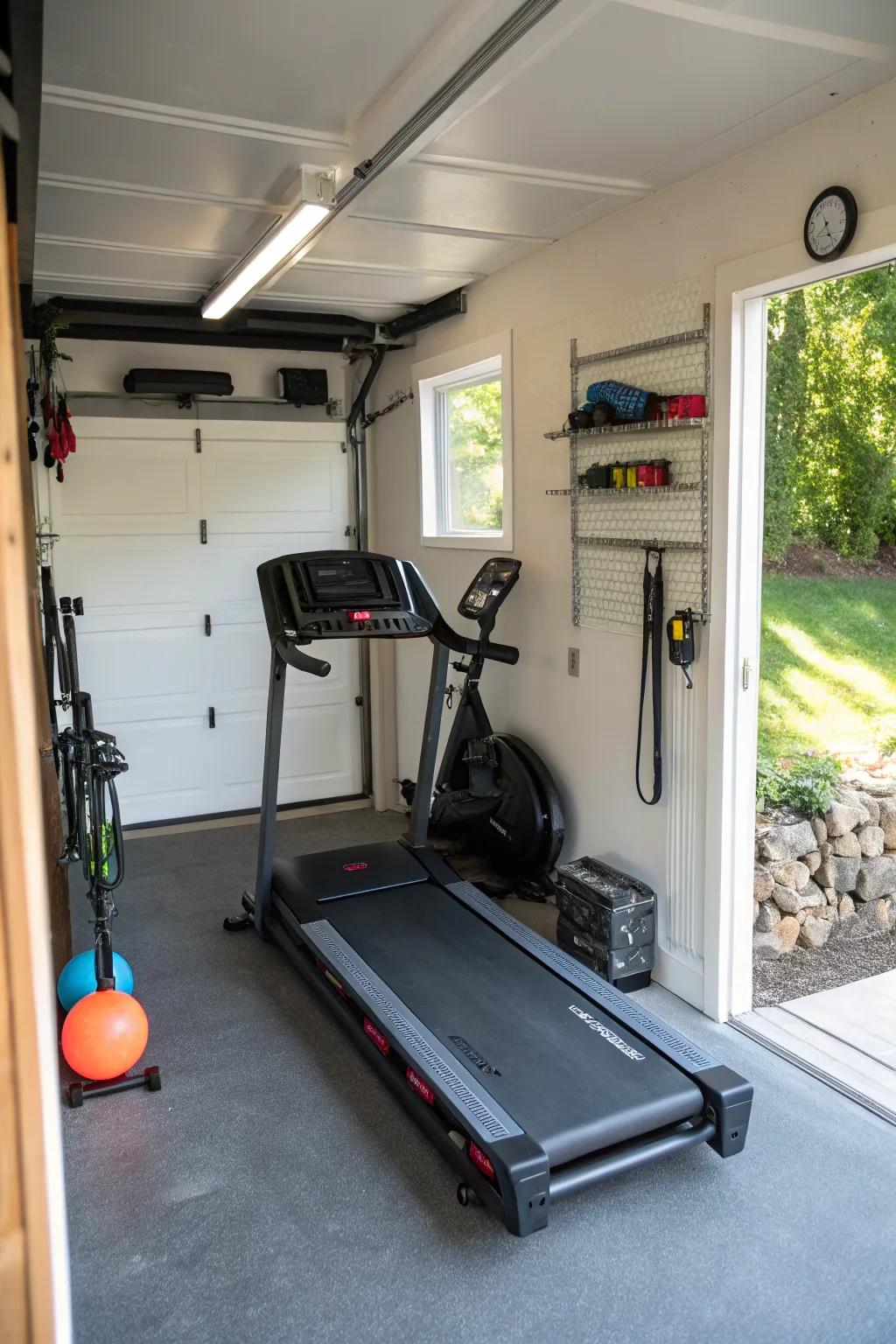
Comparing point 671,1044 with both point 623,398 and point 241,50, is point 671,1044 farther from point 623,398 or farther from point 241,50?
point 241,50

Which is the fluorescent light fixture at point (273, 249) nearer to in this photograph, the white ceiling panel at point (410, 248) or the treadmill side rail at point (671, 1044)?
the white ceiling panel at point (410, 248)

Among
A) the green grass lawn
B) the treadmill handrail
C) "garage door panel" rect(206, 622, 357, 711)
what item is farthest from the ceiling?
the green grass lawn

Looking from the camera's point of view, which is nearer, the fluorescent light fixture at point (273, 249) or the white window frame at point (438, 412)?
the fluorescent light fixture at point (273, 249)

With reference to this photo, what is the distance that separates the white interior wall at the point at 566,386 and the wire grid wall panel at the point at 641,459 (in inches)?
2.7

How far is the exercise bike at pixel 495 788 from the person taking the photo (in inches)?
173

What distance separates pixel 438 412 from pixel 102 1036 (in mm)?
3694

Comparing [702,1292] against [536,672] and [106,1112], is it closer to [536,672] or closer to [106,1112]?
[106,1112]

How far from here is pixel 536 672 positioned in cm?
462

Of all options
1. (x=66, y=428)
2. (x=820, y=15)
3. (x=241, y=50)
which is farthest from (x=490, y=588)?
(x=820, y=15)

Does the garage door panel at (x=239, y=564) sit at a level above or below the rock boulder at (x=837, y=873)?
above

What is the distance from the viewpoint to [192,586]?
5.82 metres

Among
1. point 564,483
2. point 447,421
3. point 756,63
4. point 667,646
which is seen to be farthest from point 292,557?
point 756,63

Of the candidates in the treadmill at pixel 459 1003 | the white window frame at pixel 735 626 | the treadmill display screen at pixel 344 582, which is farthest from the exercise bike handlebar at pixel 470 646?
the white window frame at pixel 735 626

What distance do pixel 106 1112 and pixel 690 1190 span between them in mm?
1729
